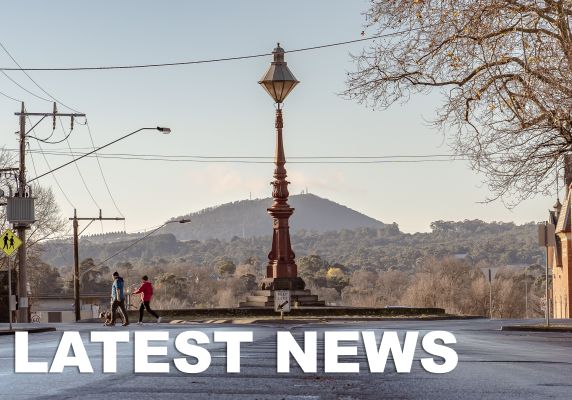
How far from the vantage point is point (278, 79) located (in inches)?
1853

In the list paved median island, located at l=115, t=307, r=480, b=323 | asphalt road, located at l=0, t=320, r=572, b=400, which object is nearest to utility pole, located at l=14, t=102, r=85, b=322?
paved median island, located at l=115, t=307, r=480, b=323

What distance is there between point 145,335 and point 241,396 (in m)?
14.4

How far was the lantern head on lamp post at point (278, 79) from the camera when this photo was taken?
47219 millimetres

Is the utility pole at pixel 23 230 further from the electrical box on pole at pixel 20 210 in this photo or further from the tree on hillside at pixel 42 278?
the tree on hillside at pixel 42 278

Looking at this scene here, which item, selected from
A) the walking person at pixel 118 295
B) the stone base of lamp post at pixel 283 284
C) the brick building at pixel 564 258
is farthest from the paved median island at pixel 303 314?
the brick building at pixel 564 258

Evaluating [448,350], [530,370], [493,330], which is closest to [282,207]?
[493,330]

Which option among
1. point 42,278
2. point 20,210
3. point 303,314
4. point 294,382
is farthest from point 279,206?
point 42,278

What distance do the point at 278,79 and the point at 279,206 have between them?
518cm

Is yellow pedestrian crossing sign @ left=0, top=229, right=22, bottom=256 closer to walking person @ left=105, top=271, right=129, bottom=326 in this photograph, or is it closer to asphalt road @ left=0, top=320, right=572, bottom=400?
walking person @ left=105, top=271, right=129, bottom=326

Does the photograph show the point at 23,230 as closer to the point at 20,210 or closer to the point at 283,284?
the point at 20,210

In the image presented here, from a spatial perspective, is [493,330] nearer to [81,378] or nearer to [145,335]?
[145,335]

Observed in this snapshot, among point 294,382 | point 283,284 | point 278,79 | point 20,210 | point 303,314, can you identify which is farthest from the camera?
point 283,284

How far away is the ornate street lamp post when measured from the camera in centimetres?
4762

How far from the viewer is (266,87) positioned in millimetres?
47656
